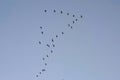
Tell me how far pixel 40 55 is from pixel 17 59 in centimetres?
19

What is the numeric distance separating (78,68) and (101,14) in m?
0.51

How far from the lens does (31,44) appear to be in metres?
2.03

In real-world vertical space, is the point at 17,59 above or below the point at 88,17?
below

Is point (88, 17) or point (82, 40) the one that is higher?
point (88, 17)

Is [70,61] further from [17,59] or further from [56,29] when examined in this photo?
[17,59]

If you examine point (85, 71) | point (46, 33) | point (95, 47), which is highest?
point (46, 33)

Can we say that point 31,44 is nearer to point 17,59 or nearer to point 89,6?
point 17,59

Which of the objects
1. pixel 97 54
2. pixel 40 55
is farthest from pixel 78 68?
pixel 40 55

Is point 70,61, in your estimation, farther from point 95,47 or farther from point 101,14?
point 101,14

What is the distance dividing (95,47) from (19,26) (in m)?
0.66

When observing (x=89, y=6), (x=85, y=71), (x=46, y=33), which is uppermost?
(x=89, y=6)

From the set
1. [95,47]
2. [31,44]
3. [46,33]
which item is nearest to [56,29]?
[46,33]

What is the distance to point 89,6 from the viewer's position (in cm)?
215

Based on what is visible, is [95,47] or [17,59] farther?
[95,47]
